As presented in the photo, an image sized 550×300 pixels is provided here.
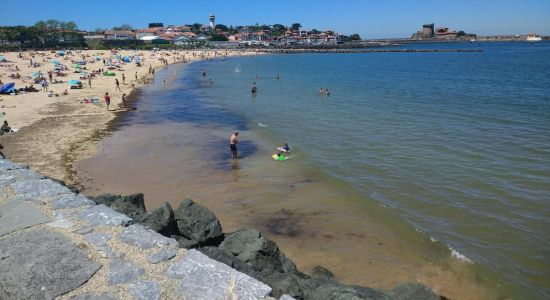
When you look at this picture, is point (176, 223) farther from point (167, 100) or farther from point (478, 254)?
point (167, 100)

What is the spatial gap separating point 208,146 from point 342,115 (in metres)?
12.3

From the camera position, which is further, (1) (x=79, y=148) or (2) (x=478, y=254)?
(1) (x=79, y=148)

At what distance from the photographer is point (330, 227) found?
11711 mm

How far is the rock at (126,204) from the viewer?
8.59 m

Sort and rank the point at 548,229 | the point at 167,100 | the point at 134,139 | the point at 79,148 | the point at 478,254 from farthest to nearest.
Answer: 1. the point at 167,100
2. the point at 134,139
3. the point at 79,148
4. the point at 548,229
5. the point at 478,254

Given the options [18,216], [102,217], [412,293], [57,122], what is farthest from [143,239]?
[57,122]

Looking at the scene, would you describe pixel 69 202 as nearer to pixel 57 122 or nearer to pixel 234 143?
pixel 234 143

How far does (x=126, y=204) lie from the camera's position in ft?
29.7

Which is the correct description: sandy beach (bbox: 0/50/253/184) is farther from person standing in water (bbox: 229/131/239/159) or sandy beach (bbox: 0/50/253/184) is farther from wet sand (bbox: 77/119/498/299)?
person standing in water (bbox: 229/131/239/159)

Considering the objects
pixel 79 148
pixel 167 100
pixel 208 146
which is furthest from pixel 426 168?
pixel 167 100

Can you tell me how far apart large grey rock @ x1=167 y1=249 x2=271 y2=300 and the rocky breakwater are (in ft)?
0.14

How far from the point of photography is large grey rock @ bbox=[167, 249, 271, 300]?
15.3 feet

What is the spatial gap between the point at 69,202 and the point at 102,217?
97cm

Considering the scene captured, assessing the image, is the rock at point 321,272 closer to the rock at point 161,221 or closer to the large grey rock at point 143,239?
the rock at point 161,221
